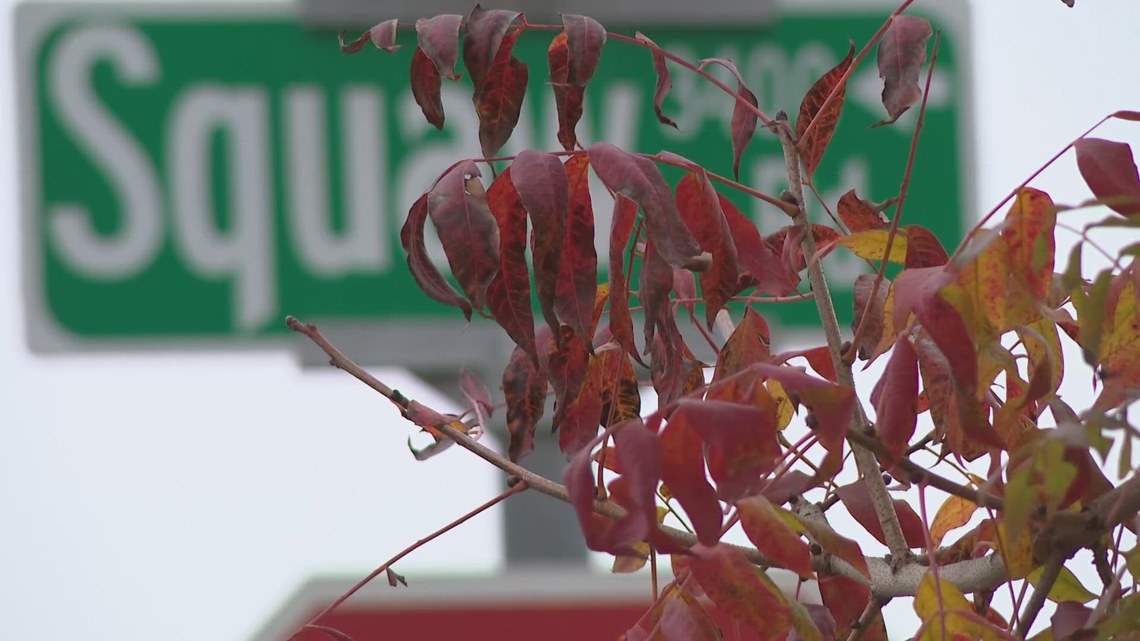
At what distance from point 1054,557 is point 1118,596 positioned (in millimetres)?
18

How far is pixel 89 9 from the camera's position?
1044 mm

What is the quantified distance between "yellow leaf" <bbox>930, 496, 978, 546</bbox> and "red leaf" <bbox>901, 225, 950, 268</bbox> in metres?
0.12

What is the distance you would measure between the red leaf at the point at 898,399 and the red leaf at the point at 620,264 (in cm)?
7

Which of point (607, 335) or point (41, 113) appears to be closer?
point (607, 335)

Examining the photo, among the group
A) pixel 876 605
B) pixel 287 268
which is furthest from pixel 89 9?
pixel 876 605

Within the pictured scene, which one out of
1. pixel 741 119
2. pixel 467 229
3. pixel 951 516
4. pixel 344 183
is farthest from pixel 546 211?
pixel 344 183

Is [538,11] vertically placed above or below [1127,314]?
above

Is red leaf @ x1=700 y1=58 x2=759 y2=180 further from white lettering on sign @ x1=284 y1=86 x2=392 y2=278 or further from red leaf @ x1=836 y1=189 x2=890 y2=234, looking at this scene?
white lettering on sign @ x1=284 y1=86 x2=392 y2=278

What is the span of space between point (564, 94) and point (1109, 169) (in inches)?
6.0

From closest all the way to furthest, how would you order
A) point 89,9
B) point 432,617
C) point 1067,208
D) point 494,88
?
point 1067,208 < point 494,88 < point 432,617 < point 89,9

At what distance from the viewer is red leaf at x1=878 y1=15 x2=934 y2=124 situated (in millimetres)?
400

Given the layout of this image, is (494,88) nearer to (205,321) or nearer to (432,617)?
(432,617)

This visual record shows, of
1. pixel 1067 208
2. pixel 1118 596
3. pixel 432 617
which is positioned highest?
pixel 1067 208

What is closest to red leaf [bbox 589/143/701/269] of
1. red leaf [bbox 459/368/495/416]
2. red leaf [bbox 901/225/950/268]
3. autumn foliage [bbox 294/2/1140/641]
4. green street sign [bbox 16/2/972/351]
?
autumn foliage [bbox 294/2/1140/641]
